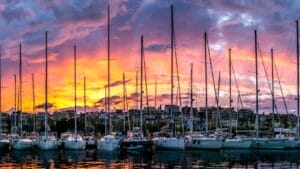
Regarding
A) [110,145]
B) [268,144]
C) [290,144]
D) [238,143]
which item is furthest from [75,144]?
[290,144]

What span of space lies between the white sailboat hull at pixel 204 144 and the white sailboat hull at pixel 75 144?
15667 millimetres

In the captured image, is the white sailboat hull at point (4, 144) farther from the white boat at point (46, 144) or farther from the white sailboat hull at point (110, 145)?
the white sailboat hull at point (110, 145)

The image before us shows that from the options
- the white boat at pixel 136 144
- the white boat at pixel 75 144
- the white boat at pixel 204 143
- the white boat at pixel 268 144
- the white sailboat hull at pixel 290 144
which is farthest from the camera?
the white boat at pixel 268 144

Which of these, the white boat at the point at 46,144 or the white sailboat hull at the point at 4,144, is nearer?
the white boat at the point at 46,144

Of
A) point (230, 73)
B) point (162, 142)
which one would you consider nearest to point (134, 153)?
point (162, 142)

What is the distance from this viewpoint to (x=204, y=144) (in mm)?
80062

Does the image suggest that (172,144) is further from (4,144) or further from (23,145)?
(4,144)

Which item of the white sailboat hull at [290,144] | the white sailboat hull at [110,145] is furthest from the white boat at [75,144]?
the white sailboat hull at [290,144]

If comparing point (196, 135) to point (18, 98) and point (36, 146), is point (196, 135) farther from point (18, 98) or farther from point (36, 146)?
point (18, 98)

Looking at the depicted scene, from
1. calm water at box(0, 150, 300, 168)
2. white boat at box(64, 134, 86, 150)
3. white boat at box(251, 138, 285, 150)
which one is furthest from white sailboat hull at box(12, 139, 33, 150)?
white boat at box(251, 138, 285, 150)

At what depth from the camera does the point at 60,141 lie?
85688 millimetres

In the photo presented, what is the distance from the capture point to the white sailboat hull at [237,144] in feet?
274

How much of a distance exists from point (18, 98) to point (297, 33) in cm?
5176

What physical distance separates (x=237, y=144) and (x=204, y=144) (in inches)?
267
